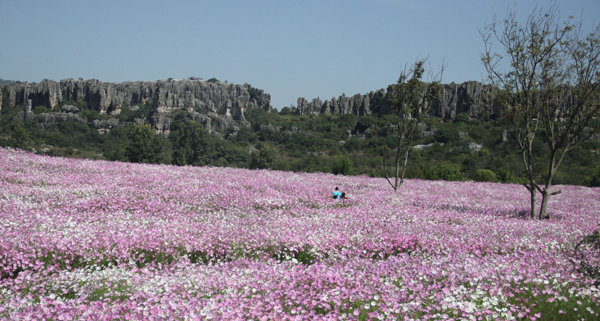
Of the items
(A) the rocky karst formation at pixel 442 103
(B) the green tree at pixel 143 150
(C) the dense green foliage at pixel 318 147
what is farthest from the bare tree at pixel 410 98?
(A) the rocky karst formation at pixel 442 103

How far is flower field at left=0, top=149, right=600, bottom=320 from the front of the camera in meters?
5.23

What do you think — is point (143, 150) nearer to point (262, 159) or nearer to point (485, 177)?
point (262, 159)

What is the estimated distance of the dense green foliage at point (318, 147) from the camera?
4981cm

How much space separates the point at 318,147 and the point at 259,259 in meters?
109

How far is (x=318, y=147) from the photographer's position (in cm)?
11775

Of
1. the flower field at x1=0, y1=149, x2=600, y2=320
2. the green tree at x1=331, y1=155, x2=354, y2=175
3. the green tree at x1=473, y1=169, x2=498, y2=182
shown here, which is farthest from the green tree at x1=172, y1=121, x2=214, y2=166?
the flower field at x1=0, y1=149, x2=600, y2=320

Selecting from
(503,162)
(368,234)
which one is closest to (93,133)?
(503,162)

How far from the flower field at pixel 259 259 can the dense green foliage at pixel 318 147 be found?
8.88 meters

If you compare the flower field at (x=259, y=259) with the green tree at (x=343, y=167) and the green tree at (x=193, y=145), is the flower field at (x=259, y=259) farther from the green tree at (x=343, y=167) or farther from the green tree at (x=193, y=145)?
the green tree at (x=193, y=145)

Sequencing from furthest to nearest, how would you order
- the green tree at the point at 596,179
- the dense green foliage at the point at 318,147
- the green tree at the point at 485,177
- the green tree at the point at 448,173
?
the dense green foliage at the point at 318,147, the green tree at the point at 485,177, the green tree at the point at 448,173, the green tree at the point at 596,179

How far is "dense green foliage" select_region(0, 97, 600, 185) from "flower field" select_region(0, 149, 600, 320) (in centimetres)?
888

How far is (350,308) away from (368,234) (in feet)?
18.8

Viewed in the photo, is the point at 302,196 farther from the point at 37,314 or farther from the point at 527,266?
the point at 37,314

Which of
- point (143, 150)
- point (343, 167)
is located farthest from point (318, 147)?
point (343, 167)
